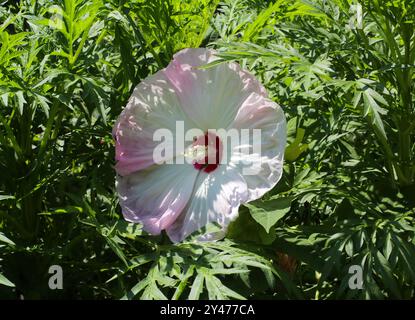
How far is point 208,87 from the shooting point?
4.49 feet

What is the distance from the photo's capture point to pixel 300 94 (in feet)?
4.50

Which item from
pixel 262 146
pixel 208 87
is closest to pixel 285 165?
pixel 262 146

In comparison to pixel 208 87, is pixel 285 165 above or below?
below

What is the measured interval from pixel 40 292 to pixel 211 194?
1.09 ft

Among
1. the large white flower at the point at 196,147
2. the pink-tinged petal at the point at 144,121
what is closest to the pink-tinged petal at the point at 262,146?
the large white flower at the point at 196,147

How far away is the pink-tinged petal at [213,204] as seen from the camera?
4.17 ft

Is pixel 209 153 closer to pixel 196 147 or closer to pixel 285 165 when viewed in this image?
pixel 196 147

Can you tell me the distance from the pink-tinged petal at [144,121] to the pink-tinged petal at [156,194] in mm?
21

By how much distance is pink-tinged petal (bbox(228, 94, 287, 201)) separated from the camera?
127 cm

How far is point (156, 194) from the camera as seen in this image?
137cm

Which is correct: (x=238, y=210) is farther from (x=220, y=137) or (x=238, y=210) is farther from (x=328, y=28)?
(x=328, y=28)

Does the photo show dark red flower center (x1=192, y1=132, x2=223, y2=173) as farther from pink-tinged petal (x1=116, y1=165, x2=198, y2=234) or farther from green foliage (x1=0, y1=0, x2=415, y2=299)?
green foliage (x1=0, y1=0, x2=415, y2=299)

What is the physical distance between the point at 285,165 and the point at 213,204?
156 millimetres

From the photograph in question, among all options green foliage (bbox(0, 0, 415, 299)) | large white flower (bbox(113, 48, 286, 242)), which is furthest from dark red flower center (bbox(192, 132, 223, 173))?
green foliage (bbox(0, 0, 415, 299))
